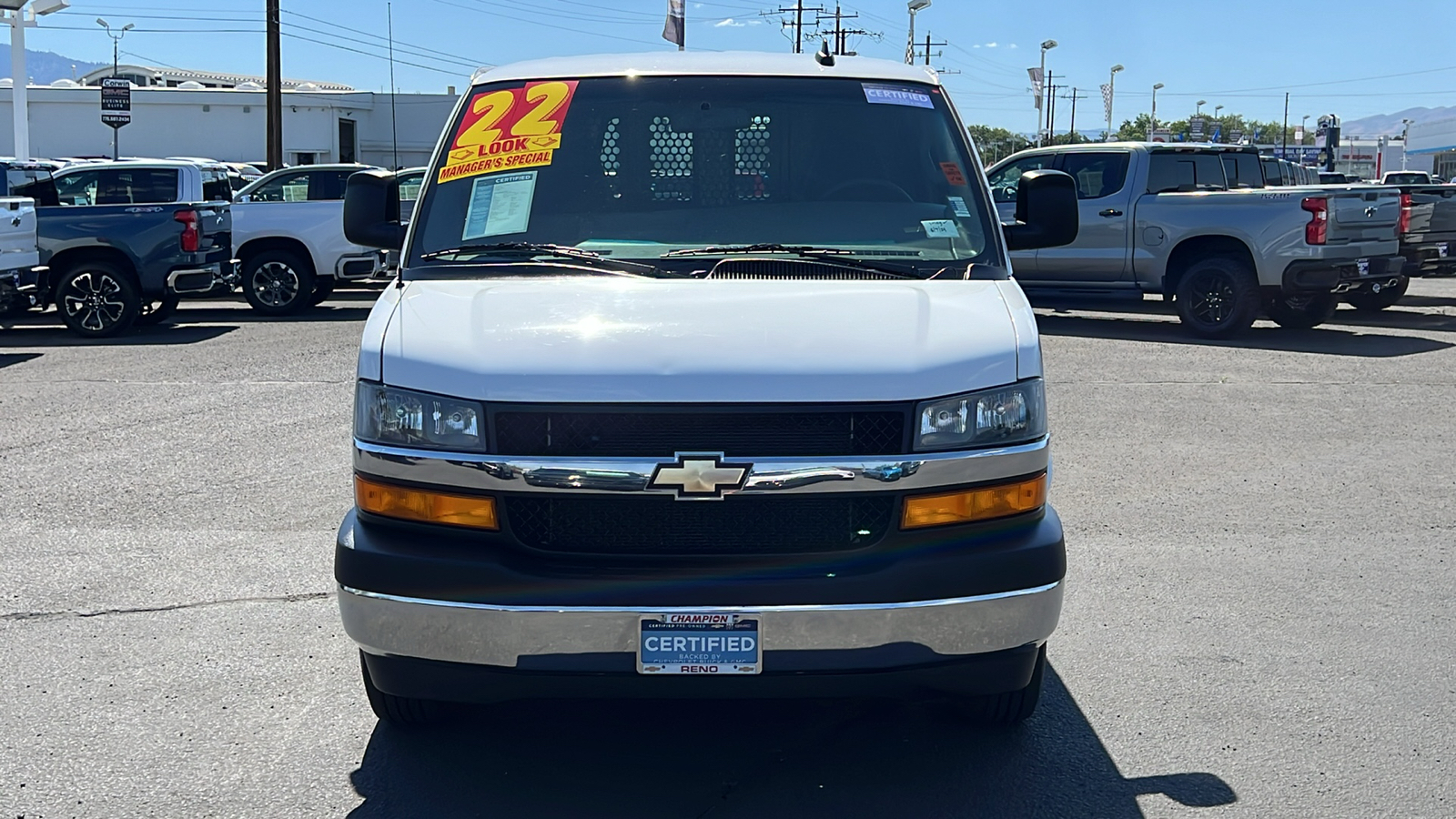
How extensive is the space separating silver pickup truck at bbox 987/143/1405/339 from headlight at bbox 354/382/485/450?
10058mm

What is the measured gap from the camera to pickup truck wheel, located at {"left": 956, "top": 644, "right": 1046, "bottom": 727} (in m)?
4.13

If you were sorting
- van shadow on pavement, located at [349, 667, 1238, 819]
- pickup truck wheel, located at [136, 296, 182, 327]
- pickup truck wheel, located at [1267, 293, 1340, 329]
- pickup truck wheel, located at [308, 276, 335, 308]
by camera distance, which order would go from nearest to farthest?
van shadow on pavement, located at [349, 667, 1238, 819] → pickup truck wheel, located at [1267, 293, 1340, 329] → pickup truck wheel, located at [136, 296, 182, 327] → pickup truck wheel, located at [308, 276, 335, 308]

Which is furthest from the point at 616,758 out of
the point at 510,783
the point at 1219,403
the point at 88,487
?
the point at 1219,403

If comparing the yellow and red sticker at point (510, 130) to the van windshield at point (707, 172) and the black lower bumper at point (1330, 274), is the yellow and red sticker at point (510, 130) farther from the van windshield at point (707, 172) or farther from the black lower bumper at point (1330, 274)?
the black lower bumper at point (1330, 274)

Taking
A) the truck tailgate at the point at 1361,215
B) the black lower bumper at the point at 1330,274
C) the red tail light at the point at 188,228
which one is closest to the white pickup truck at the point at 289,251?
the red tail light at the point at 188,228

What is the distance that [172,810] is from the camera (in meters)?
3.78

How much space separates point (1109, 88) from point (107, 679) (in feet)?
245

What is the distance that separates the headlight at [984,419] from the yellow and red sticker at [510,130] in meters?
1.84

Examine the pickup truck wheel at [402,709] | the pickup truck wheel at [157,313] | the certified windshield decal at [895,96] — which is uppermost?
the certified windshield decal at [895,96]

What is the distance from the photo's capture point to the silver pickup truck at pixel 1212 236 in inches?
559

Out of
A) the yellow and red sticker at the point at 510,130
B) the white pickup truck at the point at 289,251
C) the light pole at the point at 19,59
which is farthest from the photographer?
the light pole at the point at 19,59

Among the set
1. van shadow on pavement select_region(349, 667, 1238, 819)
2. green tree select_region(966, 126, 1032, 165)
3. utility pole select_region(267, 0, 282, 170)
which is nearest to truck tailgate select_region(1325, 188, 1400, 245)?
van shadow on pavement select_region(349, 667, 1238, 819)

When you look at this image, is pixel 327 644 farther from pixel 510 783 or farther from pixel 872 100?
pixel 872 100

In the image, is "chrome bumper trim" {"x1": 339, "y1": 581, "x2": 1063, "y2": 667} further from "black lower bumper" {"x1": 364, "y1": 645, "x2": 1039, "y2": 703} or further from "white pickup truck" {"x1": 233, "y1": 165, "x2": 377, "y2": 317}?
"white pickup truck" {"x1": 233, "y1": 165, "x2": 377, "y2": 317}
